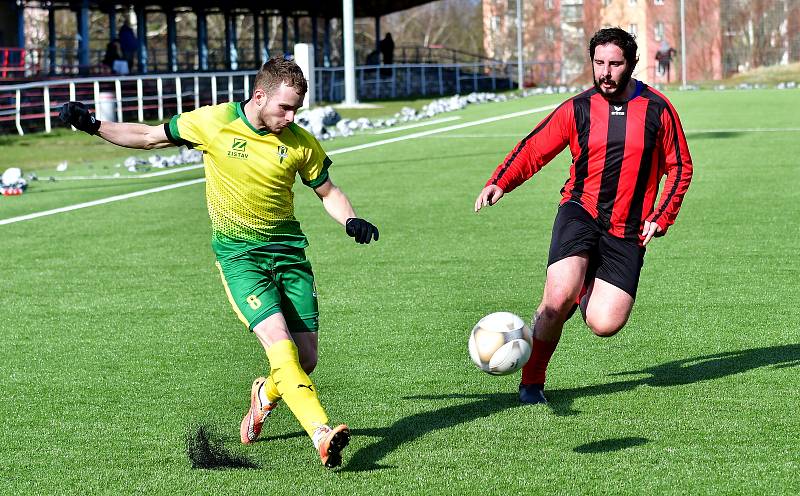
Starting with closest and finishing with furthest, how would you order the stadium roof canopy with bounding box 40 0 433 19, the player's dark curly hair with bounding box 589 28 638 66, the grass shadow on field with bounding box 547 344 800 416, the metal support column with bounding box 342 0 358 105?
the player's dark curly hair with bounding box 589 28 638 66 → the grass shadow on field with bounding box 547 344 800 416 → the metal support column with bounding box 342 0 358 105 → the stadium roof canopy with bounding box 40 0 433 19

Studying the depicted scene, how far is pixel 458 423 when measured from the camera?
6.44 m

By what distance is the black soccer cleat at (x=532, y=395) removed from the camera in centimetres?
679

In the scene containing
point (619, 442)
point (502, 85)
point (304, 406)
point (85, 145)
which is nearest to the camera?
point (304, 406)

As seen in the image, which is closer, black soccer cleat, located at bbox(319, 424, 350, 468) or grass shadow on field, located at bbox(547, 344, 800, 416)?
black soccer cleat, located at bbox(319, 424, 350, 468)

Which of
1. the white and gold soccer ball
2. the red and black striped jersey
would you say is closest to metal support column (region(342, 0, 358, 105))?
the red and black striped jersey

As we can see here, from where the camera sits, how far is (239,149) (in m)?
6.06

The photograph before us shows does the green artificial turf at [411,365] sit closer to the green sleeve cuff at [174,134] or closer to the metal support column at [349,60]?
the green sleeve cuff at [174,134]

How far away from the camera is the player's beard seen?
6.61 metres

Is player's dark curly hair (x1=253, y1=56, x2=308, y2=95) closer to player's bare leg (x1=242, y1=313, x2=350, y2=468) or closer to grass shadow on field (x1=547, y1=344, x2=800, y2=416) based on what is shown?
player's bare leg (x1=242, y1=313, x2=350, y2=468)

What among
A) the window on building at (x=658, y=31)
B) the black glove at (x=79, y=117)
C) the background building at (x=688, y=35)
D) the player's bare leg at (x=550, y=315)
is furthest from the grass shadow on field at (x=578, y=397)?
the window on building at (x=658, y=31)

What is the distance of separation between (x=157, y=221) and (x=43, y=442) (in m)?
9.21

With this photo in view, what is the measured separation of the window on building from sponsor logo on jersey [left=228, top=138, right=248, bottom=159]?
8064 centimetres

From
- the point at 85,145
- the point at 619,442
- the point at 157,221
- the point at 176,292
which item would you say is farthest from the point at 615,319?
the point at 85,145

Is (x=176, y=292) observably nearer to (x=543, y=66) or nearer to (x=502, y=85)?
(x=502, y=85)
